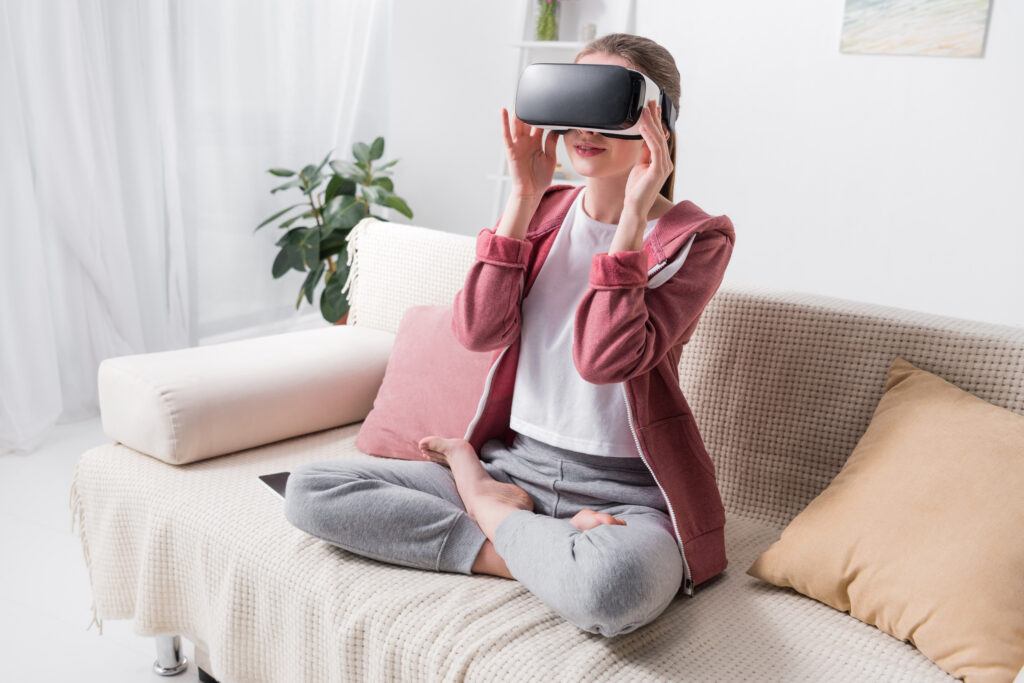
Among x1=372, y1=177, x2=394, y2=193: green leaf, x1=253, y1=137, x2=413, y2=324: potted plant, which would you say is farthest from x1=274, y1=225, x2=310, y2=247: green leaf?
x1=372, y1=177, x2=394, y2=193: green leaf

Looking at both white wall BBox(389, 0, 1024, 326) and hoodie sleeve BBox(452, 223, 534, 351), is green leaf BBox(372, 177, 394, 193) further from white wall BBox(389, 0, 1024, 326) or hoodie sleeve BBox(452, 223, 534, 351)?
hoodie sleeve BBox(452, 223, 534, 351)

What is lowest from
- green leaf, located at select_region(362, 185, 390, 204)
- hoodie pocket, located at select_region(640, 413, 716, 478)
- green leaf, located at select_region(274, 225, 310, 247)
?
green leaf, located at select_region(274, 225, 310, 247)

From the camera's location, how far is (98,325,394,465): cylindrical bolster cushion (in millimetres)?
1480

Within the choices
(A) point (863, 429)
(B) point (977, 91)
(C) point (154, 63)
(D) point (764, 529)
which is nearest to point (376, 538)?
(D) point (764, 529)

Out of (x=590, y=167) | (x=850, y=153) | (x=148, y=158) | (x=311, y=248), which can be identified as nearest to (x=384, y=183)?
(x=311, y=248)

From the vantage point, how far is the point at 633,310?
1150mm

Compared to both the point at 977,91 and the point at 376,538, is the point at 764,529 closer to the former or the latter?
the point at 376,538

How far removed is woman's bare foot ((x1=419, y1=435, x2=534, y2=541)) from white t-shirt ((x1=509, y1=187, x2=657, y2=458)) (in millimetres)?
79

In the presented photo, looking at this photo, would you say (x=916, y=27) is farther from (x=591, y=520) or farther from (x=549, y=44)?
(x=591, y=520)

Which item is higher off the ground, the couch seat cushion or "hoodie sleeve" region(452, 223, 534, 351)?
"hoodie sleeve" region(452, 223, 534, 351)

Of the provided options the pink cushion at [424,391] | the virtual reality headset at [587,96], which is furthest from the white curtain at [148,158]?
the virtual reality headset at [587,96]

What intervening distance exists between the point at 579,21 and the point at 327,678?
A: 2.70 meters

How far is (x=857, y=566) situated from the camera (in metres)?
1.15

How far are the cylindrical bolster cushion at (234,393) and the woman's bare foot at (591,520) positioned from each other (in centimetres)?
62
